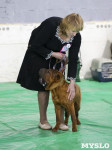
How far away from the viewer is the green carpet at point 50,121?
11.1 feet

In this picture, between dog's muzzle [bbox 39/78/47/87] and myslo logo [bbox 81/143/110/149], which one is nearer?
myslo logo [bbox 81/143/110/149]

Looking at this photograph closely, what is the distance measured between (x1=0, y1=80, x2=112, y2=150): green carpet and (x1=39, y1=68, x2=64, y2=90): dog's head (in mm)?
479

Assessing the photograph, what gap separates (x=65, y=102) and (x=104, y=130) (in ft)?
1.66

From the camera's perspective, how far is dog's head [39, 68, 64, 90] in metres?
3.54

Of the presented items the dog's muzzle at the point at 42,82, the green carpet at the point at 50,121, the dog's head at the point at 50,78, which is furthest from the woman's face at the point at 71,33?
the green carpet at the point at 50,121

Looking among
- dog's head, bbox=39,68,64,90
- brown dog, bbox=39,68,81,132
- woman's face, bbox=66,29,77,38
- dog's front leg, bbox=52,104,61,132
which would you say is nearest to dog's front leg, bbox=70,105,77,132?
brown dog, bbox=39,68,81,132

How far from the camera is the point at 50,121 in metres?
4.20

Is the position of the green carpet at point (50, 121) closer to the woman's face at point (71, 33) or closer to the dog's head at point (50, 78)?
the dog's head at point (50, 78)

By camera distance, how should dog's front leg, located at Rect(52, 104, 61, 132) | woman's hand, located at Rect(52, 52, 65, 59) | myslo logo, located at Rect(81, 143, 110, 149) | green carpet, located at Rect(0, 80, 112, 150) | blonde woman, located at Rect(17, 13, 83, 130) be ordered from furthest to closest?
1. dog's front leg, located at Rect(52, 104, 61, 132)
2. woman's hand, located at Rect(52, 52, 65, 59)
3. blonde woman, located at Rect(17, 13, 83, 130)
4. green carpet, located at Rect(0, 80, 112, 150)
5. myslo logo, located at Rect(81, 143, 110, 149)

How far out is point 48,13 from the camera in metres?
7.16

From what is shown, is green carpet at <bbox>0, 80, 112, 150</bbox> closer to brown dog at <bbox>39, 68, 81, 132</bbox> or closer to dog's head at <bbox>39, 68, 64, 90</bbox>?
brown dog at <bbox>39, 68, 81, 132</bbox>

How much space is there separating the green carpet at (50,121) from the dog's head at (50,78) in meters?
0.48

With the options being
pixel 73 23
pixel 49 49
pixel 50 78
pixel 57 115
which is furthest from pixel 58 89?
pixel 73 23

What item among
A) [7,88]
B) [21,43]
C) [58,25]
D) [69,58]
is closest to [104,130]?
[69,58]
